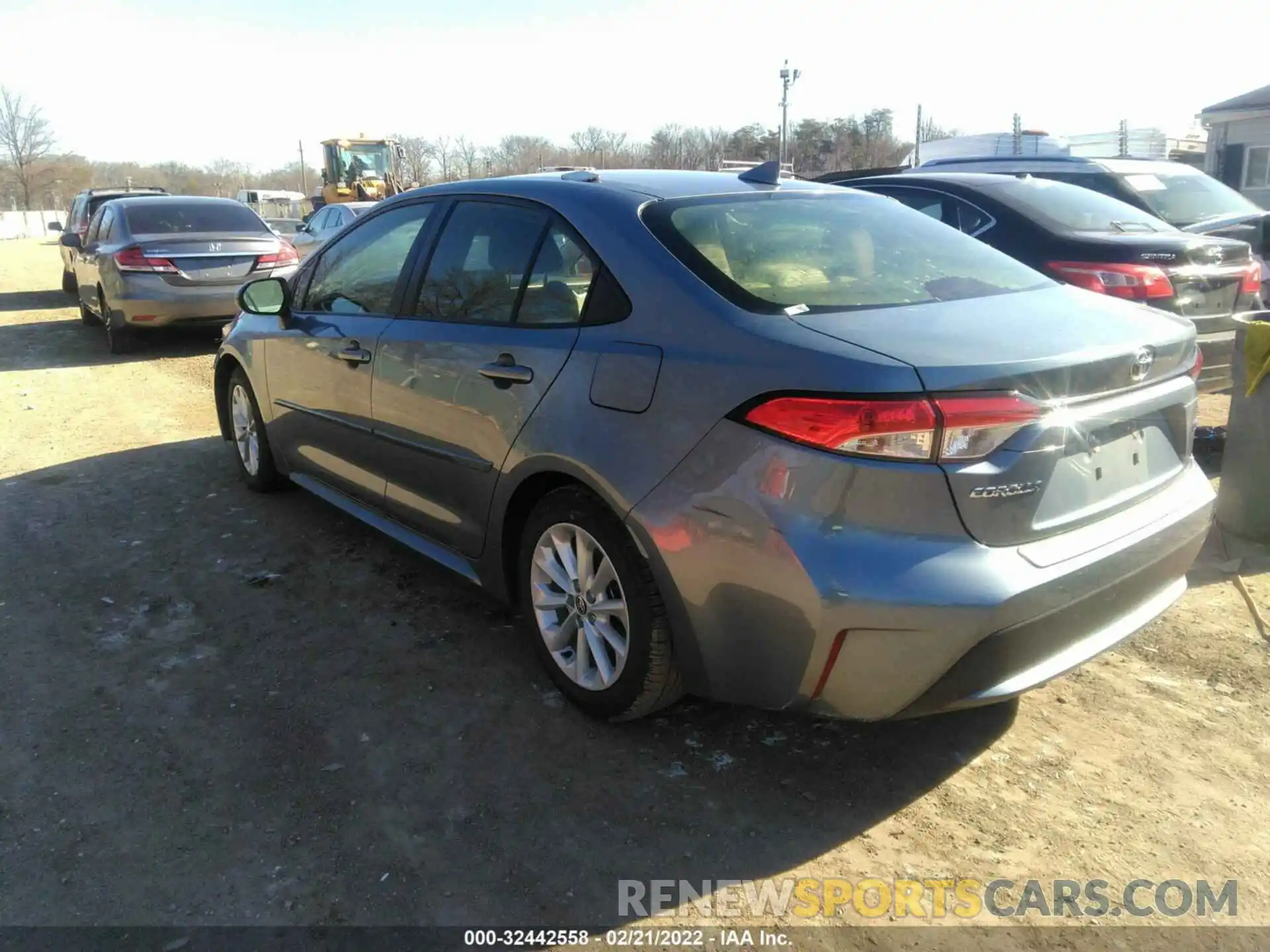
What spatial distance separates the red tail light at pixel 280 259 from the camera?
33.9 feet

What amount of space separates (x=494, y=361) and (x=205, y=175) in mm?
114287

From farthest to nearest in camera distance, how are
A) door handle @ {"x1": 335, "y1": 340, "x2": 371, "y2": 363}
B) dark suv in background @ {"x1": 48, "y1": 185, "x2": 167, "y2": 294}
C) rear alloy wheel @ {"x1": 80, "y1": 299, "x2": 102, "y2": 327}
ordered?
dark suv in background @ {"x1": 48, "y1": 185, "x2": 167, "y2": 294}, rear alloy wheel @ {"x1": 80, "y1": 299, "x2": 102, "y2": 327}, door handle @ {"x1": 335, "y1": 340, "x2": 371, "y2": 363}

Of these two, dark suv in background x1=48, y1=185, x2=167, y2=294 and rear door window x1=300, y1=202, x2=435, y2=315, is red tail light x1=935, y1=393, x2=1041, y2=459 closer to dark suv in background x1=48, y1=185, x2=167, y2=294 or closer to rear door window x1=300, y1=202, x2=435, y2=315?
rear door window x1=300, y1=202, x2=435, y2=315

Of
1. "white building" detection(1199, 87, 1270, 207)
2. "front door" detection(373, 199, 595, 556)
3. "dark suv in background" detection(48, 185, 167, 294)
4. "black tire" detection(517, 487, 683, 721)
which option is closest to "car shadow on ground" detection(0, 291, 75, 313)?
"dark suv in background" detection(48, 185, 167, 294)

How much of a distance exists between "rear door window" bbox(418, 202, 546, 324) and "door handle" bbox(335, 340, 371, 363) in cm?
38

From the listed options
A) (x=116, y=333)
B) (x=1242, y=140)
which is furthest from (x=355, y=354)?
(x=1242, y=140)

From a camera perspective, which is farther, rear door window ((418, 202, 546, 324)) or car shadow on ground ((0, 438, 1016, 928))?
rear door window ((418, 202, 546, 324))

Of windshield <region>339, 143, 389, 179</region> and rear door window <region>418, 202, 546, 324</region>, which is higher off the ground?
windshield <region>339, 143, 389, 179</region>

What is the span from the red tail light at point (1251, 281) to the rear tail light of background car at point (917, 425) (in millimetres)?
4782

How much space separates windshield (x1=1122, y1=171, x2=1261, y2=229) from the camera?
8023 mm

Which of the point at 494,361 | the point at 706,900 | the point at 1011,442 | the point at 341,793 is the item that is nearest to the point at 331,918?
the point at 341,793

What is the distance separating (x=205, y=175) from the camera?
103750 mm

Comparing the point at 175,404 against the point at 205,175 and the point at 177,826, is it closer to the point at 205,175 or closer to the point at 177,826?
the point at 177,826

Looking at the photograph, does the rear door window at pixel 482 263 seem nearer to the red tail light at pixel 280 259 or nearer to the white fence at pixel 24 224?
the red tail light at pixel 280 259
